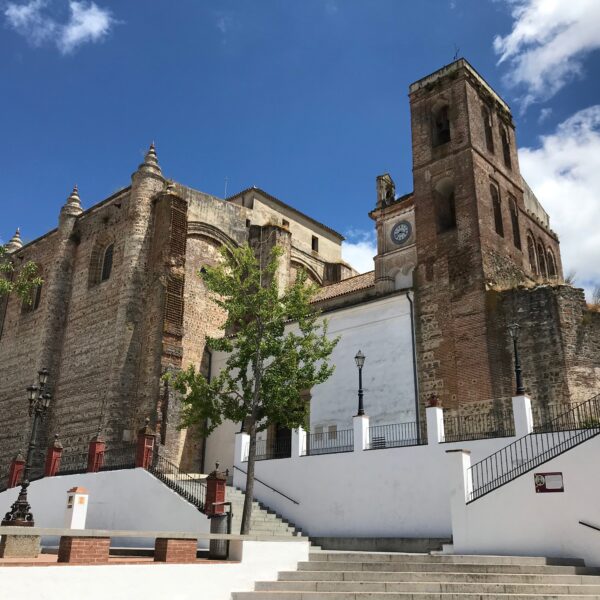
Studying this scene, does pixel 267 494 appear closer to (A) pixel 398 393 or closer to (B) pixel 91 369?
(A) pixel 398 393

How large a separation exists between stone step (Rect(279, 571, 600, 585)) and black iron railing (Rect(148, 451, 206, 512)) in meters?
5.00

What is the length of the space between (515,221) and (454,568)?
623 inches

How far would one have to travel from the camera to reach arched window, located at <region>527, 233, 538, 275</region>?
23633 millimetres

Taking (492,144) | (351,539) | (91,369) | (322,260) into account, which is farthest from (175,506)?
(322,260)

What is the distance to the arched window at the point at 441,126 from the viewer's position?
2339 cm

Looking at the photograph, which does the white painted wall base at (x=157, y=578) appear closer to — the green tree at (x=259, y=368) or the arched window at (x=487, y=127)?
the green tree at (x=259, y=368)

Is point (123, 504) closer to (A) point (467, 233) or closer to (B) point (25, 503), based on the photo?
(B) point (25, 503)

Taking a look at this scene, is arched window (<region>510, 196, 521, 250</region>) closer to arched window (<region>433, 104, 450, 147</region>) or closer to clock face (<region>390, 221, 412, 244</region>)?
arched window (<region>433, 104, 450, 147</region>)

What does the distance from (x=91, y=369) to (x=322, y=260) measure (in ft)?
45.7

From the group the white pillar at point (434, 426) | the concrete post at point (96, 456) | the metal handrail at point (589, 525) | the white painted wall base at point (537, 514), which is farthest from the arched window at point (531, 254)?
the concrete post at point (96, 456)

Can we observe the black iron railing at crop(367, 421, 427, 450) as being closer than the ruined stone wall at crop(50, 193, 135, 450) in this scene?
Yes

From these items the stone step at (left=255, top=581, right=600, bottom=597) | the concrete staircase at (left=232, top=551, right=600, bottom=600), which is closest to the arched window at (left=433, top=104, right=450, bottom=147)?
the concrete staircase at (left=232, top=551, right=600, bottom=600)

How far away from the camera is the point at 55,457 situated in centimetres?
2100

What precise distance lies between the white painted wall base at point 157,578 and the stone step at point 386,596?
1.54ft
